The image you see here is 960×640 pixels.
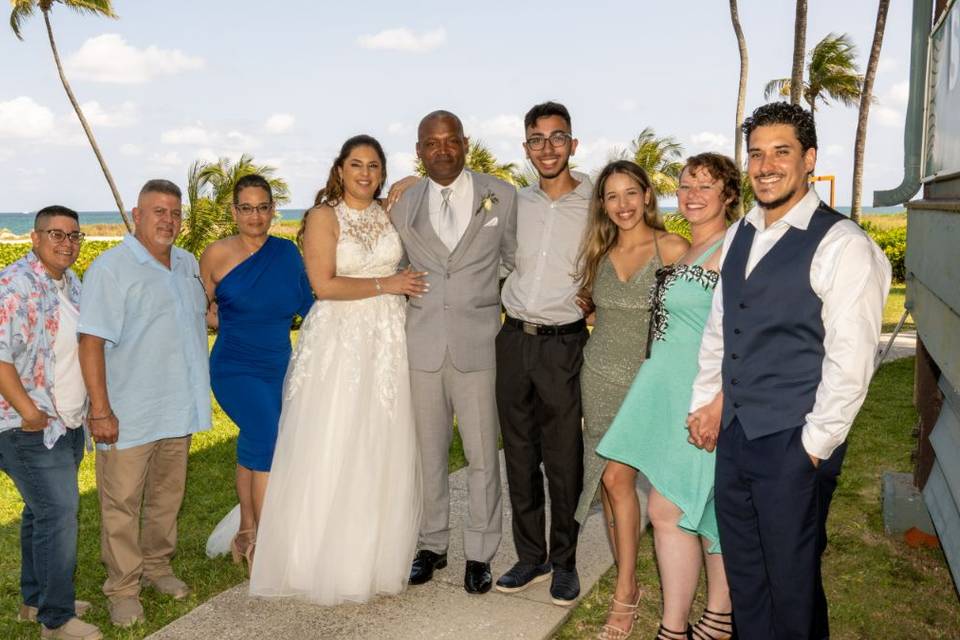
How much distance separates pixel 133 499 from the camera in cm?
448

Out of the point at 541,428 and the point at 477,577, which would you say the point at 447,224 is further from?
the point at 477,577

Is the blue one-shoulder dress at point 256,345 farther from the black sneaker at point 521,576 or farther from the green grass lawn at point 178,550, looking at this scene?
the black sneaker at point 521,576

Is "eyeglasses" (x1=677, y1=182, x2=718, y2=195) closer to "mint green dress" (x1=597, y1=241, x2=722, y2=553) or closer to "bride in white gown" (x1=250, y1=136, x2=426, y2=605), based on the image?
"mint green dress" (x1=597, y1=241, x2=722, y2=553)

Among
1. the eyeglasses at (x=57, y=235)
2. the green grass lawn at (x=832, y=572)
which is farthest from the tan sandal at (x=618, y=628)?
the eyeglasses at (x=57, y=235)

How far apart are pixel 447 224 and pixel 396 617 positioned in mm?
2050

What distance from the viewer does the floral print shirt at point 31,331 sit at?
3.91 m

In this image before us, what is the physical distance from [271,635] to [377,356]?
4.87ft

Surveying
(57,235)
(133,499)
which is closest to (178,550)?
(133,499)

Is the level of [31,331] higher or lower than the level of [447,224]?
lower

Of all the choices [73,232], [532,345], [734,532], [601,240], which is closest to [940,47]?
[601,240]

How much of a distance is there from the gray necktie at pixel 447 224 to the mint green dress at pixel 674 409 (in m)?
1.16

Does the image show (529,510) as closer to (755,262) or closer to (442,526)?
(442,526)

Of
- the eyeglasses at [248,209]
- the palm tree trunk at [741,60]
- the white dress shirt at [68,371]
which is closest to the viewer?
the white dress shirt at [68,371]

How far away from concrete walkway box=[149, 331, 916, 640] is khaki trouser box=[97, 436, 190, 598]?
469mm
